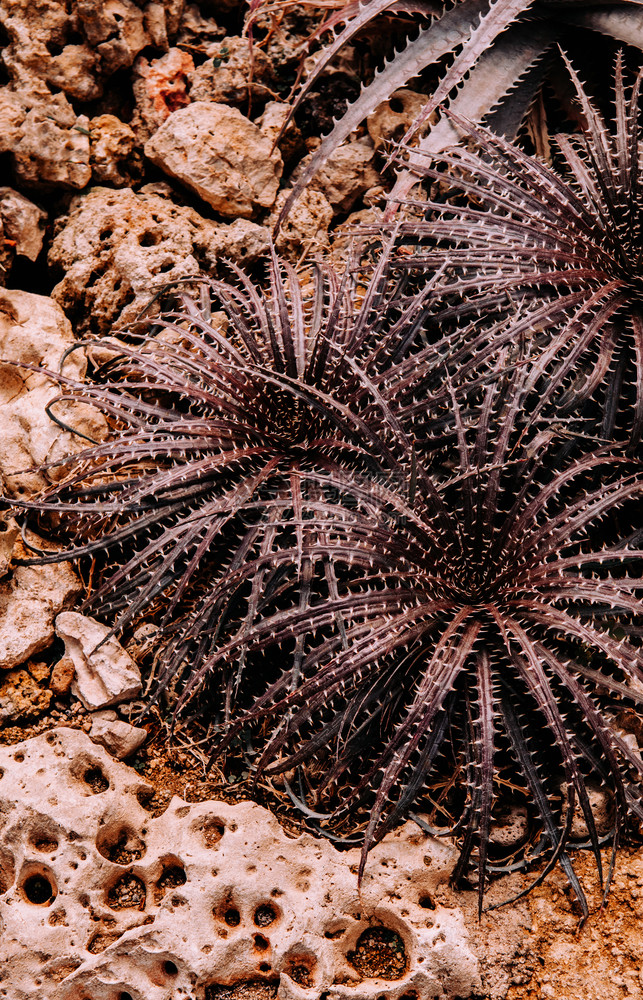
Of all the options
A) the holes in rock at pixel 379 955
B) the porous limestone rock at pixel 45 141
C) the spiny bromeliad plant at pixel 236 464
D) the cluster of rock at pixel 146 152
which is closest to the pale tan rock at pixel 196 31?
the cluster of rock at pixel 146 152

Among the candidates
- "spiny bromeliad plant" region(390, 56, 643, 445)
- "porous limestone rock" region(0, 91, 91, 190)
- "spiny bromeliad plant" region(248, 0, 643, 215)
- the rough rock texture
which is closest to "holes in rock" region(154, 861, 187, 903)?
"spiny bromeliad plant" region(390, 56, 643, 445)

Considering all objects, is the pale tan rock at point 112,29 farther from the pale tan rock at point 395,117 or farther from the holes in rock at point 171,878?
the holes in rock at point 171,878

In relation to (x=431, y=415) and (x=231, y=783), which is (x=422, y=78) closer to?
(x=431, y=415)

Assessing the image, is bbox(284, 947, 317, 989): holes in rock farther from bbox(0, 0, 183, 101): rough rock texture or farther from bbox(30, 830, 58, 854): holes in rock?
bbox(0, 0, 183, 101): rough rock texture

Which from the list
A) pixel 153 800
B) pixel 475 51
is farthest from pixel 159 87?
pixel 153 800

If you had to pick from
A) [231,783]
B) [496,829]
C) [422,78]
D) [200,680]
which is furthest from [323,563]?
[422,78]

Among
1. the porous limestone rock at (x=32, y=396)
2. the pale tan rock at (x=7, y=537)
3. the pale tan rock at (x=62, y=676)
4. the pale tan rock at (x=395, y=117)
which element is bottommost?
the pale tan rock at (x=62, y=676)

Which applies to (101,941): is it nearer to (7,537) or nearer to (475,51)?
(7,537)
